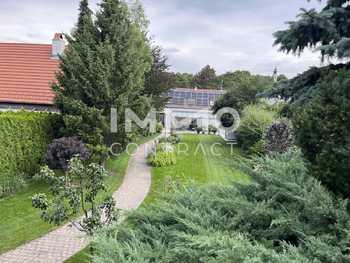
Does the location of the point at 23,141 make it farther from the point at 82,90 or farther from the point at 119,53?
the point at 119,53

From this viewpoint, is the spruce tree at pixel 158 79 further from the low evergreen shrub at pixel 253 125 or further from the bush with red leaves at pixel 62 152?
the bush with red leaves at pixel 62 152

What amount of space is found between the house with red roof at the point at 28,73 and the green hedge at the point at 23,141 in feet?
14.4

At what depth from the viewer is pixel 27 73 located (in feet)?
67.4

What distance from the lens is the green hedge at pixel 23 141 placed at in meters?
11.8

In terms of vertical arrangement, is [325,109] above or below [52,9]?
below

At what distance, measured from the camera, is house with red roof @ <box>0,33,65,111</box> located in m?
19.1

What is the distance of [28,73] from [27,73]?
0.06 metres

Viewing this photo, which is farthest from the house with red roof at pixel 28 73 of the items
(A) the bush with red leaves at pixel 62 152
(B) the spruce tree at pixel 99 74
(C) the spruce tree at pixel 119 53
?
(A) the bush with red leaves at pixel 62 152

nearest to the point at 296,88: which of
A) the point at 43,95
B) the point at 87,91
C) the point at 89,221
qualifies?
the point at 89,221

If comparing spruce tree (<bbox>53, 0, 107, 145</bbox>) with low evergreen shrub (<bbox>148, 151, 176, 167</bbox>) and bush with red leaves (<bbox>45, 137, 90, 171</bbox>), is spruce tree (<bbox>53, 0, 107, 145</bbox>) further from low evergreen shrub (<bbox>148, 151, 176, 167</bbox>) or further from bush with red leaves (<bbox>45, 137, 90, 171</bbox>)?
low evergreen shrub (<bbox>148, 151, 176, 167</bbox>)

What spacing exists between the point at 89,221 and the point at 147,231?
2130 mm

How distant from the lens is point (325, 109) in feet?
12.0

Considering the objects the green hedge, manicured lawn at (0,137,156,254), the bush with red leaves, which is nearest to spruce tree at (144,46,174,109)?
the green hedge

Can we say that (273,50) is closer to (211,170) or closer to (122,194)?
(122,194)
